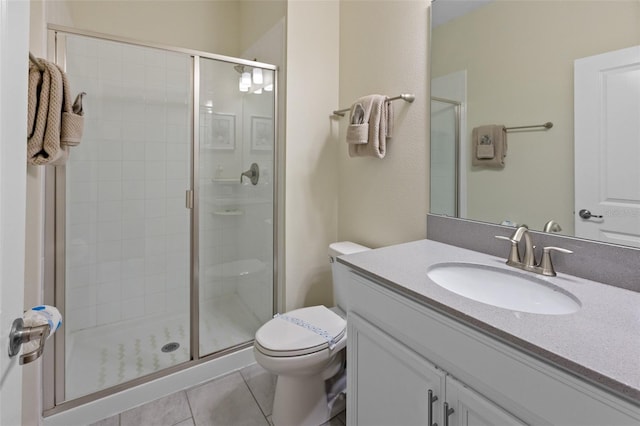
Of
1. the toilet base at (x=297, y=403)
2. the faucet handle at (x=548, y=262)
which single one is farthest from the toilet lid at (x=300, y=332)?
the faucet handle at (x=548, y=262)

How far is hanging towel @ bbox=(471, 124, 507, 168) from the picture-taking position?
1234mm

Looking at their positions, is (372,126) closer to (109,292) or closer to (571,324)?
(571,324)

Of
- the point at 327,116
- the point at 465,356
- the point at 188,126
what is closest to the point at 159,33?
the point at 188,126

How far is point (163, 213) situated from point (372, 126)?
1.47m

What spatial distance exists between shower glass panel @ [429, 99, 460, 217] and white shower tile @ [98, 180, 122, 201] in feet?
6.18

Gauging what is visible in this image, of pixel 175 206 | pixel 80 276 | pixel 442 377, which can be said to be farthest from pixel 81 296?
pixel 442 377

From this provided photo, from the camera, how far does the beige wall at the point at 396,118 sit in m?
1.55

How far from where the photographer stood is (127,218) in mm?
2062

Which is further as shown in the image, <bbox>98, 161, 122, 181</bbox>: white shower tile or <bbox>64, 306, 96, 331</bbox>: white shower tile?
<bbox>98, 161, 122, 181</bbox>: white shower tile

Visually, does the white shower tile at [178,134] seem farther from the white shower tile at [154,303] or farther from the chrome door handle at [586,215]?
the chrome door handle at [586,215]

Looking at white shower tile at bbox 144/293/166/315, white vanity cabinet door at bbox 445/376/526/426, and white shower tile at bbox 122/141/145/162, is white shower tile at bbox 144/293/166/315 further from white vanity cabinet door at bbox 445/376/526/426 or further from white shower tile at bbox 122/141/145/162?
white vanity cabinet door at bbox 445/376/526/426

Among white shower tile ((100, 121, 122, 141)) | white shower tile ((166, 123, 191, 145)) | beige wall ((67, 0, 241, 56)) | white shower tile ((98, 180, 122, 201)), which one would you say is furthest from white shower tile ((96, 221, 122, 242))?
beige wall ((67, 0, 241, 56))

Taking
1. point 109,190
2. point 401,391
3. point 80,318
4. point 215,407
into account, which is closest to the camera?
point 401,391

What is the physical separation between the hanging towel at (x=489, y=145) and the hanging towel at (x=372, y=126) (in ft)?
1.49
